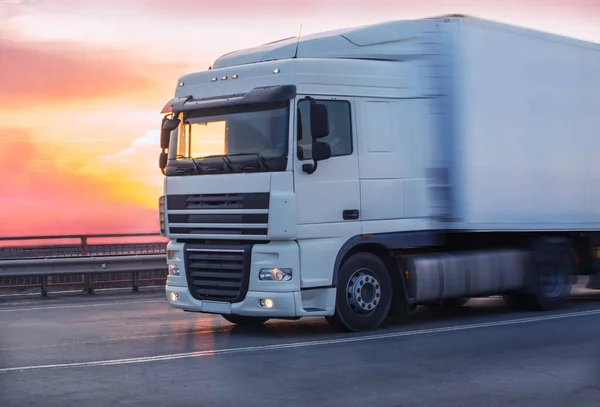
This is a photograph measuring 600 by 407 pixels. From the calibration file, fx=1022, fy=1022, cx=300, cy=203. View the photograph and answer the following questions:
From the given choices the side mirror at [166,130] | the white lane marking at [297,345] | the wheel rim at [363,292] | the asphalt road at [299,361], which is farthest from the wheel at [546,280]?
the side mirror at [166,130]

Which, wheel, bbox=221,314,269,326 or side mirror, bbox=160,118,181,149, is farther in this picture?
wheel, bbox=221,314,269,326

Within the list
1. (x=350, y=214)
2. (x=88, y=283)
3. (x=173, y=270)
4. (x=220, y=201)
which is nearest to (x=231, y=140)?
(x=220, y=201)

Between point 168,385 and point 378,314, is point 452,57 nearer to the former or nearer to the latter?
point 378,314

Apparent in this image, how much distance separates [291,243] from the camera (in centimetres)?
1191

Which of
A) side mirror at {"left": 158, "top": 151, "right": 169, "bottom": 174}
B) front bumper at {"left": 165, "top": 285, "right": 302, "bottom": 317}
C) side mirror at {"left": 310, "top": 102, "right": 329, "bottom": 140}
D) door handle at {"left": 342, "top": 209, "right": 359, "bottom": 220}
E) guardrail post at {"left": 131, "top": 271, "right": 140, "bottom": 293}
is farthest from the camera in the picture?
guardrail post at {"left": 131, "top": 271, "right": 140, "bottom": 293}

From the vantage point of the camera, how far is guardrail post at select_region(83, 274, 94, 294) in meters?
19.0

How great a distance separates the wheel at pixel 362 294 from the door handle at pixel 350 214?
0.50 m

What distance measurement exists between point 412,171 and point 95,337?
4415 mm

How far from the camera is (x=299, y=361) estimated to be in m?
10.1

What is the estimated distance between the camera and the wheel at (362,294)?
12.4m

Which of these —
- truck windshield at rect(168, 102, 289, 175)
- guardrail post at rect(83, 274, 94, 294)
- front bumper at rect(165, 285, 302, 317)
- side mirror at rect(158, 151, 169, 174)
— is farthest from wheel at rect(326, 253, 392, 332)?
guardrail post at rect(83, 274, 94, 294)

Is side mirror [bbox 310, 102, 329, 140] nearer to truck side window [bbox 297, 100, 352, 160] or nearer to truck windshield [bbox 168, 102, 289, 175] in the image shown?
truck side window [bbox 297, 100, 352, 160]

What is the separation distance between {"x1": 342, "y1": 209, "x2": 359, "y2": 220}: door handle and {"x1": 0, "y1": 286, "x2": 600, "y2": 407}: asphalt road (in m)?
1.41

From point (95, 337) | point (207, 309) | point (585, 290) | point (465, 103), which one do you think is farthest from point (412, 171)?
point (585, 290)
